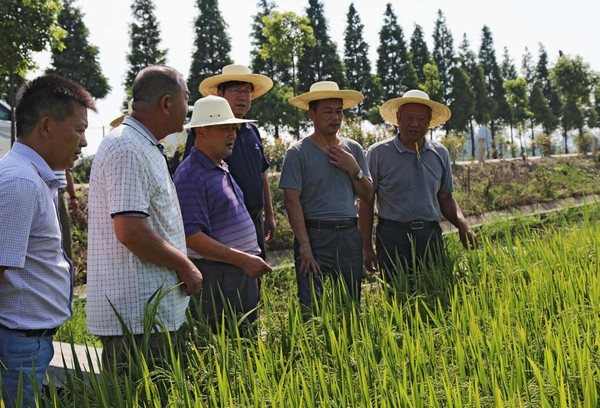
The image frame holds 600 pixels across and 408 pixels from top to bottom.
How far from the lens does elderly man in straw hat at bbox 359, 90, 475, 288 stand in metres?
4.05

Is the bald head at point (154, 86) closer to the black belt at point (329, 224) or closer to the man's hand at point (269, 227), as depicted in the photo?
the black belt at point (329, 224)

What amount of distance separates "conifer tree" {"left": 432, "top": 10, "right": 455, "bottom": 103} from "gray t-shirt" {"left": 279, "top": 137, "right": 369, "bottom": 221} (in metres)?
39.7

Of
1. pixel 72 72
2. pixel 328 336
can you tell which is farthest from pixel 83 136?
pixel 72 72

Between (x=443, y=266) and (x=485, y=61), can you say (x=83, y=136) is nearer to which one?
(x=443, y=266)

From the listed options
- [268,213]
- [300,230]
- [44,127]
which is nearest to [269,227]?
[268,213]

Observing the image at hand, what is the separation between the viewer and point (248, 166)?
371 cm

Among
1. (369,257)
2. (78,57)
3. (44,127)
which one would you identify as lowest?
(369,257)

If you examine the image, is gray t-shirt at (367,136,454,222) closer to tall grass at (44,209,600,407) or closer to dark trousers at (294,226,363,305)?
dark trousers at (294,226,363,305)

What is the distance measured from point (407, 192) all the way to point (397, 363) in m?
2.16

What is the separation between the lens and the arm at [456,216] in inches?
157

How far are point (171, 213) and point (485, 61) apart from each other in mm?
51828

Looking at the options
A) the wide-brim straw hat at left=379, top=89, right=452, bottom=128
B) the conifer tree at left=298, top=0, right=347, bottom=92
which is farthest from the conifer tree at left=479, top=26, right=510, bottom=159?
the wide-brim straw hat at left=379, top=89, right=452, bottom=128

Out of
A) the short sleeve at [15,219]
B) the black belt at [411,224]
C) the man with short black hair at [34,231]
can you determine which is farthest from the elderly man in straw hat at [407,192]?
the short sleeve at [15,219]

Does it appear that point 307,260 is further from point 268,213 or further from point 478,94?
point 478,94
